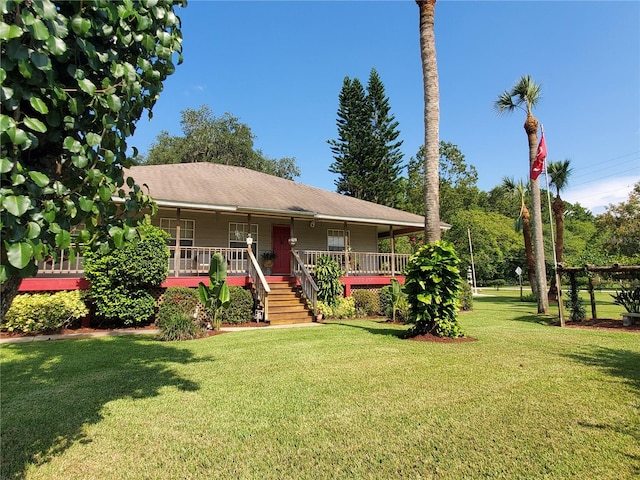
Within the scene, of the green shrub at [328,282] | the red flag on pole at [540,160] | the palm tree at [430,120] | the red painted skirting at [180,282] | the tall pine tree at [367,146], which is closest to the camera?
the palm tree at [430,120]

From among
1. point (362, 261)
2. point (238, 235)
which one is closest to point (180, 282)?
point (238, 235)

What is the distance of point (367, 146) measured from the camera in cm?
3572

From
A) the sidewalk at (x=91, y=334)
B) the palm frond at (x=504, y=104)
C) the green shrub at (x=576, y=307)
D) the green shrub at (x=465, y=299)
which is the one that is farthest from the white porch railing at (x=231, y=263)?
the palm frond at (x=504, y=104)

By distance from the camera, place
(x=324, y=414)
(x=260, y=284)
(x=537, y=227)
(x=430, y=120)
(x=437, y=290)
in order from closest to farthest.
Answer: (x=324, y=414) < (x=437, y=290) < (x=430, y=120) < (x=260, y=284) < (x=537, y=227)

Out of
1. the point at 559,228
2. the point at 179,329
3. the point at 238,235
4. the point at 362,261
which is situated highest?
the point at 559,228

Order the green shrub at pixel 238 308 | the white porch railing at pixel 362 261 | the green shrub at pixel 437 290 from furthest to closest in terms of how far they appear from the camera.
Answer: the white porch railing at pixel 362 261
the green shrub at pixel 238 308
the green shrub at pixel 437 290

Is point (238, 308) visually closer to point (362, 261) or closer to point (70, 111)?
point (362, 261)

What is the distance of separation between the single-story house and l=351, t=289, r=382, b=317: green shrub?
1.75ft

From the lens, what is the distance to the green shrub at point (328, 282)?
13.7 meters

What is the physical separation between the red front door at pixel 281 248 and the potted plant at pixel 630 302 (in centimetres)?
1228

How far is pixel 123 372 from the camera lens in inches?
228

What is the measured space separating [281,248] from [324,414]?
13.1m

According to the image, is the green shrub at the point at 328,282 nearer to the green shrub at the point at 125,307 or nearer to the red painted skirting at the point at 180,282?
the red painted skirting at the point at 180,282

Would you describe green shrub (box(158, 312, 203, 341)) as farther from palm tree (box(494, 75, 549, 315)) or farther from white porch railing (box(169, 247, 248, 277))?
palm tree (box(494, 75, 549, 315))
